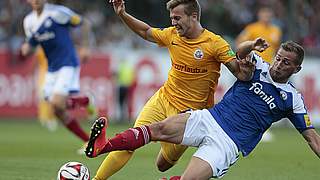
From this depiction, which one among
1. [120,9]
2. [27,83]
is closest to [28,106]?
[27,83]

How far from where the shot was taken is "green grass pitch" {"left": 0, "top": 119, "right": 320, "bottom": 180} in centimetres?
1081

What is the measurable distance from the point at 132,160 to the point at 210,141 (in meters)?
4.80

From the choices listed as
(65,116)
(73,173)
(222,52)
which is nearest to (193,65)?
(222,52)

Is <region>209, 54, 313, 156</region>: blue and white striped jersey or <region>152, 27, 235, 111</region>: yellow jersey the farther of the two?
<region>152, 27, 235, 111</region>: yellow jersey

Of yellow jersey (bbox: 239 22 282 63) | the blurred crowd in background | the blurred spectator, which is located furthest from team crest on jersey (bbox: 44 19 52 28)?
the blurred crowd in background

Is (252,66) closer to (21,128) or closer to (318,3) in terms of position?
(21,128)

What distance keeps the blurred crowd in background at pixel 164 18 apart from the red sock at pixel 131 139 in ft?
51.3

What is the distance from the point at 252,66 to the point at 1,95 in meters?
15.0

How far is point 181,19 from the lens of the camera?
8.85 metres

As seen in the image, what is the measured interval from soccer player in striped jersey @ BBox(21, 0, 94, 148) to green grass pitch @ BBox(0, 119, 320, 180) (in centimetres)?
89

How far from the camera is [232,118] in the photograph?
8492mm

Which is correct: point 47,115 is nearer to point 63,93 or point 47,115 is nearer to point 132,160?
point 63,93

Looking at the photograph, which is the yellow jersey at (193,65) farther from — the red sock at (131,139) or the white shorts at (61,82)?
the white shorts at (61,82)

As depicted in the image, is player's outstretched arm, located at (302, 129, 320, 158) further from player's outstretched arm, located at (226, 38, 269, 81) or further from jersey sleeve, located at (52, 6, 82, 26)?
jersey sleeve, located at (52, 6, 82, 26)
